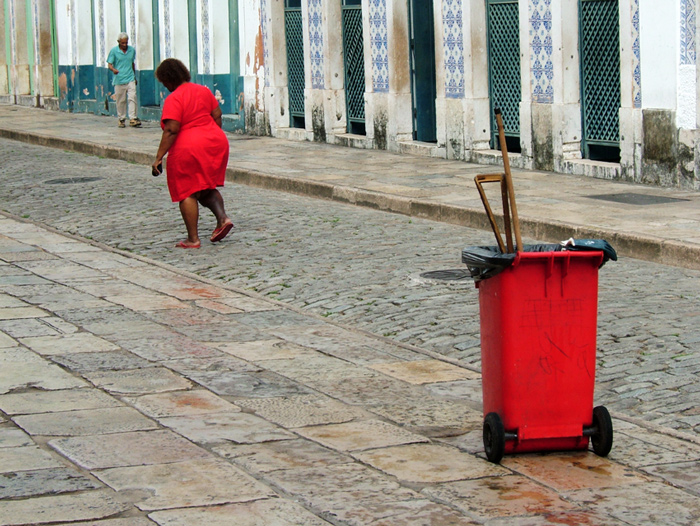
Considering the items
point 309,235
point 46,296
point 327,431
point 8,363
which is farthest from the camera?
point 309,235

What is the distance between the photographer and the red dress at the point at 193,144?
33.9 ft

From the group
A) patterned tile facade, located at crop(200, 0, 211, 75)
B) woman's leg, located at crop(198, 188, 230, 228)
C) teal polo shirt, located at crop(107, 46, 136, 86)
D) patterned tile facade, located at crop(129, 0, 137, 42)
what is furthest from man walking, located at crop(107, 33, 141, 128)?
woman's leg, located at crop(198, 188, 230, 228)

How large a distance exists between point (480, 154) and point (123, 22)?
13.2 meters

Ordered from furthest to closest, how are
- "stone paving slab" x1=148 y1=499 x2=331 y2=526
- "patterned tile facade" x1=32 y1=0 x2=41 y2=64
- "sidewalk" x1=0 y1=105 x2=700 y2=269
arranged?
"patterned tile facade" x1=32 y1=0 x2=41 y2=64
"sidewalk" x1=0 y1=105 x2=700 y2=269
"stone paving slab" x1=148 y1=499 x2=331 y2=526

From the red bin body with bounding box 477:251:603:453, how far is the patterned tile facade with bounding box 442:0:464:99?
468 inches

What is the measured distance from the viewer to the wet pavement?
447 centimetres

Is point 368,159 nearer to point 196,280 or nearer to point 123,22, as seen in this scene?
point 196,280

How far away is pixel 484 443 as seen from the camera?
4980 mm

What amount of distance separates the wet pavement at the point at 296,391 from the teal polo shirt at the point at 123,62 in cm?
1326

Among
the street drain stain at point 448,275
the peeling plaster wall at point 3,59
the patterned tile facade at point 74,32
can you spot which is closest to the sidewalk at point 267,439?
the street drain stain at point 448,275

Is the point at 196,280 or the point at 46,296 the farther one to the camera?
the point at 196,280

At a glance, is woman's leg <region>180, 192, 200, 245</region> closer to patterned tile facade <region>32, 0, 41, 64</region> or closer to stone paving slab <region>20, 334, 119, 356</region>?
stone paving slab <region>20, 334, 119, 356</region>

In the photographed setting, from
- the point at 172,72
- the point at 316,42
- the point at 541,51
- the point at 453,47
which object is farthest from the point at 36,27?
the point at 172,72

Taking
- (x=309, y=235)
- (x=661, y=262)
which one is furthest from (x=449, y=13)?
(x=661, y=262)
